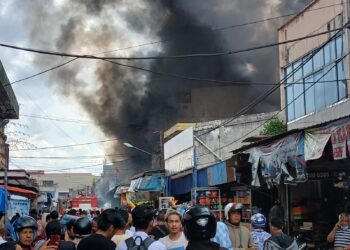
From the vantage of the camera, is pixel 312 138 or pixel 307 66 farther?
pixel 307 66

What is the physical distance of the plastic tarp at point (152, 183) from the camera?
1175 inches

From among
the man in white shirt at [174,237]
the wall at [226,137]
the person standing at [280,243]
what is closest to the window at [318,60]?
the person standing at [280,243]

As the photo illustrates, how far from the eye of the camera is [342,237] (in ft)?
27.1

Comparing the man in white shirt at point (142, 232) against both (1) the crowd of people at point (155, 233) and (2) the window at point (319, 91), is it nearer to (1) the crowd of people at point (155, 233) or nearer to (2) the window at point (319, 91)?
(1) the crowd of people at point (155, 233)

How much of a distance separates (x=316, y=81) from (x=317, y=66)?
51cm

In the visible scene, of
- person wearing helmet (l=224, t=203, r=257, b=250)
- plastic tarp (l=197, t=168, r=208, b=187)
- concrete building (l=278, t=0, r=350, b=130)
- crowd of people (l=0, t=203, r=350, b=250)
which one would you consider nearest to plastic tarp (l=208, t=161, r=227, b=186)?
plastic tarp (l=197, t=168, r=208, b=187)

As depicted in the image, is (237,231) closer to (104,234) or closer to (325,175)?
(104,234)

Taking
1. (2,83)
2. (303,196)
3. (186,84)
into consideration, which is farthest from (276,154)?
(186,84)

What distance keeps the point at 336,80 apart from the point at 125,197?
2875 cm

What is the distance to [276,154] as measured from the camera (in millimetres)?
11273

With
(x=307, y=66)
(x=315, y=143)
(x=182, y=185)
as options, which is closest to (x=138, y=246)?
(x=315, y=143)

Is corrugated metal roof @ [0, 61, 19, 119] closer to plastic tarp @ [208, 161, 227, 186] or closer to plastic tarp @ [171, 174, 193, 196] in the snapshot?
plastic tarp @ [208, 161, 227, 186]

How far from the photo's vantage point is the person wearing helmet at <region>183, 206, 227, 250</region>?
3.32 m

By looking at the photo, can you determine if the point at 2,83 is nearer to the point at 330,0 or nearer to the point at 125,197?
the point at 330,0
